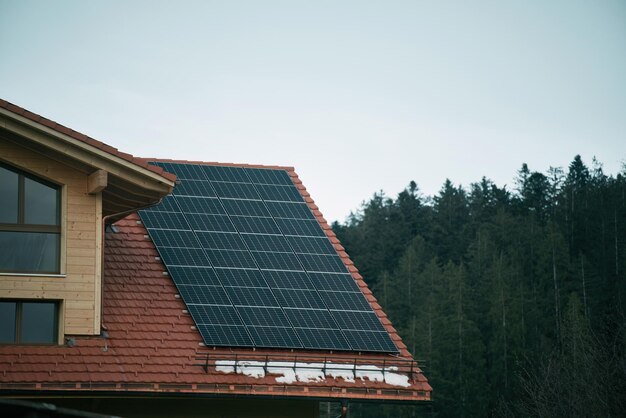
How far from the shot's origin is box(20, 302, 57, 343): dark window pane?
70.7 feet

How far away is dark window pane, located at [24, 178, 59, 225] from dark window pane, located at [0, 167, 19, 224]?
210 mm

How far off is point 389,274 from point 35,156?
121397 millimetres

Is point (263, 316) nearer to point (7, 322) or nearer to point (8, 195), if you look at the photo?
point (7, 322)

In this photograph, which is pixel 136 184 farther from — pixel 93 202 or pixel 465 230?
pixel 465 230

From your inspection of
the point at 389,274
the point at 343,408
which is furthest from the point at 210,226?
the point at 389,274

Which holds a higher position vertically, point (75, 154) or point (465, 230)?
point (465, 230)

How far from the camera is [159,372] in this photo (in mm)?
21750

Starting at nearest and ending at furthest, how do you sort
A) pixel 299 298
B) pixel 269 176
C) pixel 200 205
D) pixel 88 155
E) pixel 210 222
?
pixel 88 155 → pixel 299 298 → pixel 210 222 → pixel 200 205 → pixel 269 176

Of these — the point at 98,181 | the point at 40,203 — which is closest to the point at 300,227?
the point at 98,181

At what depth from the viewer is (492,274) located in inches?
4589

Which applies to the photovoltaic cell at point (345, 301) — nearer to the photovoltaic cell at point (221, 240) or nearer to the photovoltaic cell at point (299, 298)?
the photovoltaic cell at point (299, 298)

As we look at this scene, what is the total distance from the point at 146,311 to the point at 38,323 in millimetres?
2485

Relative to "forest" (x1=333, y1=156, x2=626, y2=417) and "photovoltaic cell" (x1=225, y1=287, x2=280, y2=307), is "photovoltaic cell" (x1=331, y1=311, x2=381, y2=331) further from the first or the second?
"forest" (x1=333, y1=156, x2=626, y2=417)

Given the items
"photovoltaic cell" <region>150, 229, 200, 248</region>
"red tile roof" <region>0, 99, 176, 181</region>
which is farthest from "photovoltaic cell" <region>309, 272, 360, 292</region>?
"red tile roof" <region>0, 99, 176, 181</region>
